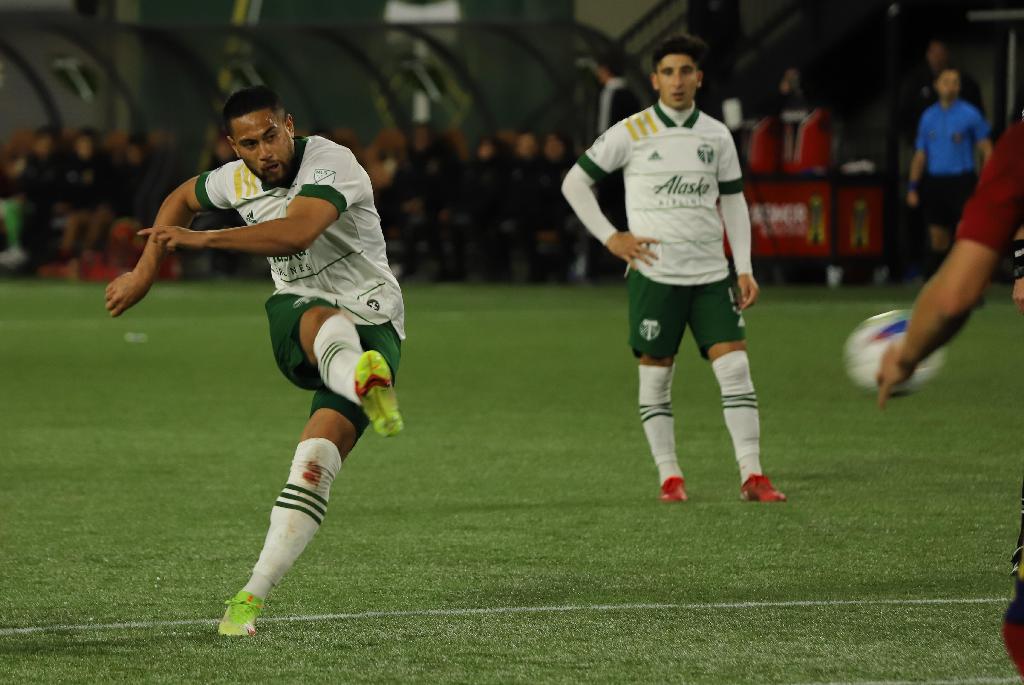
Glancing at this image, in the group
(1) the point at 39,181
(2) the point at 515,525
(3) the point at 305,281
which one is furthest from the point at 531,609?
(1) the point at 39,181

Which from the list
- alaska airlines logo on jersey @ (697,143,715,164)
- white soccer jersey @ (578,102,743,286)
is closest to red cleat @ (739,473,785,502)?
white soccer jersey @ (578,102,743,286)

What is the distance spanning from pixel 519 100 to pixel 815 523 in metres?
19.1

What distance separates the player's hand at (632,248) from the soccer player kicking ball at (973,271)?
470 centimetres

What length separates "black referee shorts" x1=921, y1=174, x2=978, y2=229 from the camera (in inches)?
701

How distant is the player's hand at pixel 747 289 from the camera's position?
8.38 meters

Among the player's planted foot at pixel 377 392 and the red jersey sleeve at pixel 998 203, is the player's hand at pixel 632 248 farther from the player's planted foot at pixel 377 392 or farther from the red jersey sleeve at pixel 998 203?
the red jersey sleeve at pixel 998 203

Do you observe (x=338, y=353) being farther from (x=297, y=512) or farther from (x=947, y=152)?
(x=947, y=152)

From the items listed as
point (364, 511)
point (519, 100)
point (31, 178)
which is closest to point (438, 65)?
point (519, 100)

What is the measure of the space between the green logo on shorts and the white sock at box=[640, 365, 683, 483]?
0.19m

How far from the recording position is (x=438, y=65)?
2625cm

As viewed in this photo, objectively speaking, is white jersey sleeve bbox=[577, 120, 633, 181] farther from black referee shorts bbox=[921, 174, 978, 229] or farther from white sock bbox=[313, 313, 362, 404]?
black referee shorts bbox=[921, 174, 978, 229]

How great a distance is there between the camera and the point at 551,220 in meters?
24.4

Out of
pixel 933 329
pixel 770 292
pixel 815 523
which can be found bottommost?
pixel 770 292

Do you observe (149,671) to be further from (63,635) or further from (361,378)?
(361,378)
